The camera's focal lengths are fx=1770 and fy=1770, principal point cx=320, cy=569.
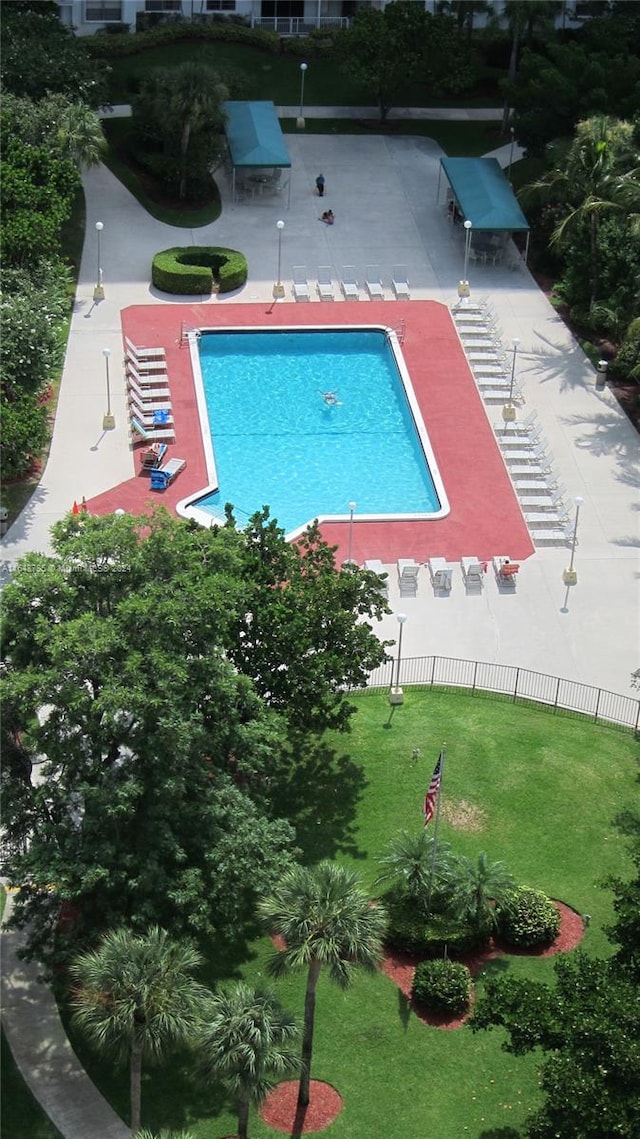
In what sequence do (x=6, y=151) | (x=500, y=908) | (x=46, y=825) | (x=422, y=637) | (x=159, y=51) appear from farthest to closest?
(x=159, y=51) < (x=6, y=151) < (x=422, y=637) < (x=500, y=908) < (x=46, y=825)

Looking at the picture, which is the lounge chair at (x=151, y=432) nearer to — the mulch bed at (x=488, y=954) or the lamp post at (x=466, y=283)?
the lamp post at (x=466, y=283)

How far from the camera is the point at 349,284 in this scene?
218 ft

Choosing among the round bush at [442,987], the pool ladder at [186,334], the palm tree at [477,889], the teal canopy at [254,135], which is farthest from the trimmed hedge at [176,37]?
the round bush at [442,987]

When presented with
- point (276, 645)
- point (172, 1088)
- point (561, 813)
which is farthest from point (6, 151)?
point (172, 1088)

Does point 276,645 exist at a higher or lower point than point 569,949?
higher

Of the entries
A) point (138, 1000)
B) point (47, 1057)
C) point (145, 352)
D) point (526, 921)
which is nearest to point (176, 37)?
point (145, 352)

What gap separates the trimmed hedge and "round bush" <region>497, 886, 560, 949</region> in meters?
52.0

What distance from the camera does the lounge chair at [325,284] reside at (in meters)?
65.9

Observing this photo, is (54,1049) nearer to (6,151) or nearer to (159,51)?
(6,151)

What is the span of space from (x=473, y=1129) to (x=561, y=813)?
9754mm

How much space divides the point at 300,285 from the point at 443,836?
29.1 m

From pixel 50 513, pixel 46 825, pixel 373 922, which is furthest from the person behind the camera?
pixel 50 513

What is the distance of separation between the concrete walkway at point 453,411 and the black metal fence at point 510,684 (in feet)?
2.33

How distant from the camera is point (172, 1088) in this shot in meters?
37.3
